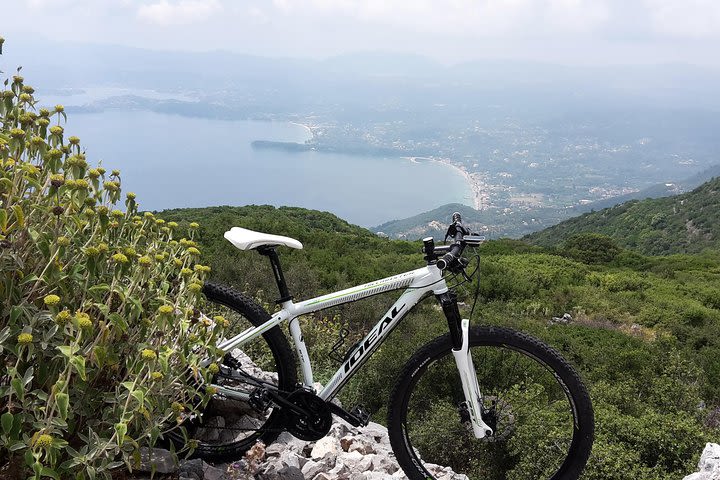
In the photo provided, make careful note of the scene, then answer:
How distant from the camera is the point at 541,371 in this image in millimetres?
2846

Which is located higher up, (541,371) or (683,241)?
(541,371)

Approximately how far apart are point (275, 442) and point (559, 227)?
62380mm

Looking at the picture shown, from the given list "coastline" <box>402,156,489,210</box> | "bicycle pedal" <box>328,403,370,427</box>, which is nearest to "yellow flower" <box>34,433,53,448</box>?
"bicycle pedal" <box>328,403,370,427</box>

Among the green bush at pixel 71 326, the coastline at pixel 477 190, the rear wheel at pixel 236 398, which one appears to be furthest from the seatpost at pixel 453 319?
the coastline at pixel 477 190

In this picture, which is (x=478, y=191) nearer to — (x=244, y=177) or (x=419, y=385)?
(x=244, y=177)

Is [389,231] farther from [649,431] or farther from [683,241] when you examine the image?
[649,431]

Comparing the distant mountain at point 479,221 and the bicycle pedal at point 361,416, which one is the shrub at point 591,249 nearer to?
the bicycle pedal at point 361,416

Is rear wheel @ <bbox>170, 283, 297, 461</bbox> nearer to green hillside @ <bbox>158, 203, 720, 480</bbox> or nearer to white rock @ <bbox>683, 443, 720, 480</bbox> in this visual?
green hillside @ <bbox>158, 203, 720, 480</bbox>

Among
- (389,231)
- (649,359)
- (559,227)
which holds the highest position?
(649,359)

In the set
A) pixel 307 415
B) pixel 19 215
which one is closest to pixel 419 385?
pixel 307 415

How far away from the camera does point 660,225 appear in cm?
4941

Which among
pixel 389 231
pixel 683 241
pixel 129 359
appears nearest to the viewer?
pixel 129 359

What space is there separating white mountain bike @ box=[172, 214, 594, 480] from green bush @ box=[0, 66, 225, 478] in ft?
2.67

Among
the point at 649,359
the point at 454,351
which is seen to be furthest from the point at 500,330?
the point at 649,359
